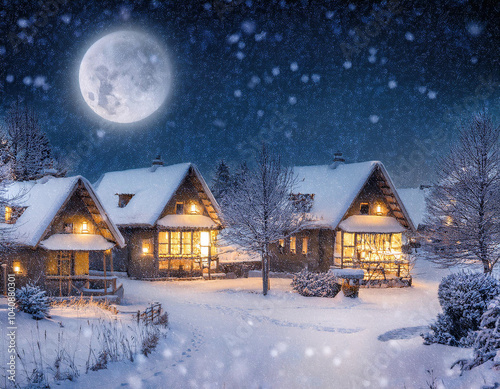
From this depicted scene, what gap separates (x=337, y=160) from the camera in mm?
32562

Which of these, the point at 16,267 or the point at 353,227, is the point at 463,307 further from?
the point at 16,267

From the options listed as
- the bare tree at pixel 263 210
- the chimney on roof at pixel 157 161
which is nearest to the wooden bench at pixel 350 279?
the bare tree at pixel 263 210

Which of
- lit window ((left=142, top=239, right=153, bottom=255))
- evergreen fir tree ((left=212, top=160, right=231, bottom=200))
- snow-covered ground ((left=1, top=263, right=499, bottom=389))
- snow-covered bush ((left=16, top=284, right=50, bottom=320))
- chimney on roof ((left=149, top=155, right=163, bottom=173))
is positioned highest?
evergreen fir tree ((left=212, top=160, right=231, bottom=200))

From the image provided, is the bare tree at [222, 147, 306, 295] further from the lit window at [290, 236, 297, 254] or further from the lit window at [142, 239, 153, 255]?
the lit window at [142, 239, 153, 255]

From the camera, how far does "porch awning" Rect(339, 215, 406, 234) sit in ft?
87.7

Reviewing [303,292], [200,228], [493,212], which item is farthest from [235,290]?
[493,212]

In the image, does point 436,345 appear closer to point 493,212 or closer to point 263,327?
point 263,327

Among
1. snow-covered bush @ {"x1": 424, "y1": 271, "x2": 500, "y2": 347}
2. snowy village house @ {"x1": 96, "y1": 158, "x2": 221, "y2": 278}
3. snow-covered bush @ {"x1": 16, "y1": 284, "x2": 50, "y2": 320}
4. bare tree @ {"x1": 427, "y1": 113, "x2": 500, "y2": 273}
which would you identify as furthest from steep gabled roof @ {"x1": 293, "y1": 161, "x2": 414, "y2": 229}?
snow-covered bush @ {"x1": 16, "y1": 284, "x2": 50, "y2": 320}

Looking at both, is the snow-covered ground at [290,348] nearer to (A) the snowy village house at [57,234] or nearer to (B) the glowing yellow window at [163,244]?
(A) the snowy village house at [57,234]

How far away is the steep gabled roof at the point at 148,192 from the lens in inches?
1081

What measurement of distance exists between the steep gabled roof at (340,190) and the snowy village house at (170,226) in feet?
22.5

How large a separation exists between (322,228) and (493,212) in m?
11.3

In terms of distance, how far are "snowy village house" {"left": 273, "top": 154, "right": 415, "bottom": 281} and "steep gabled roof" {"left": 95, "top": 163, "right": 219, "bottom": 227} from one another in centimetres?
655

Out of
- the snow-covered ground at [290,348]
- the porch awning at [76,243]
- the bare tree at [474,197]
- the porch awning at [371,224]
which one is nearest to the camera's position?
the snow-covered ground at [290,348]
